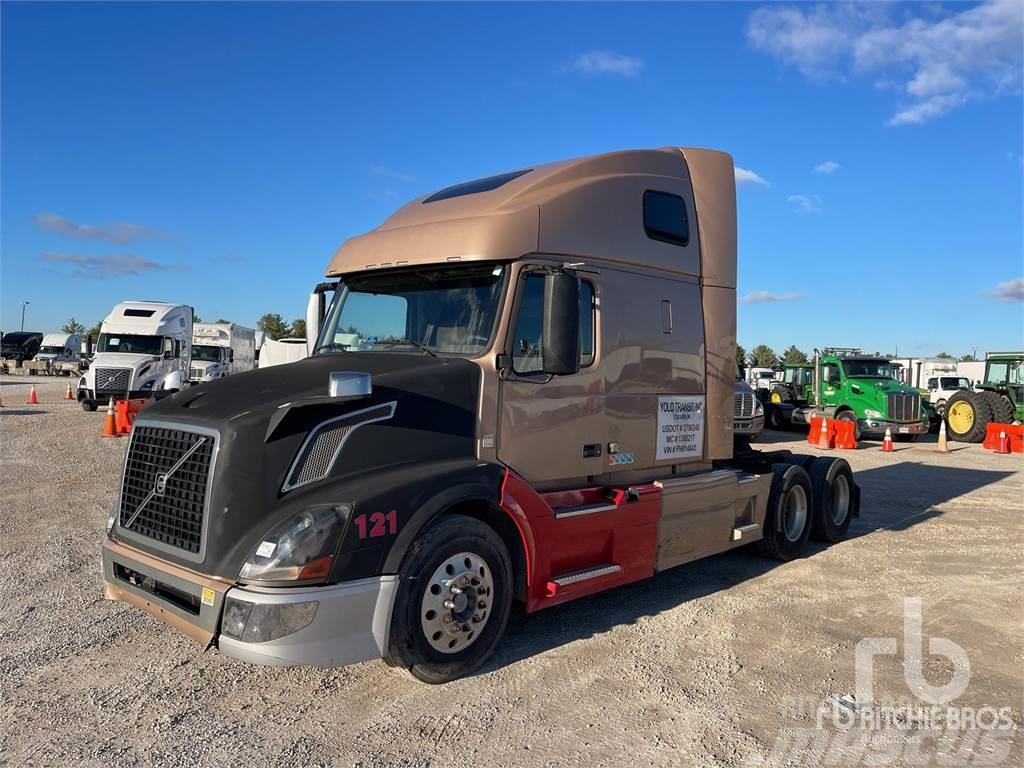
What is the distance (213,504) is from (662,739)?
260 cm

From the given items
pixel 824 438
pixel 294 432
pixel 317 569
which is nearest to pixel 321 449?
pixel 294 432

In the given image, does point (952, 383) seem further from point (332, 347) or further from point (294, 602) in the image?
point (294, 602)

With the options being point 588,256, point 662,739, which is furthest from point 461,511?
point 588,256

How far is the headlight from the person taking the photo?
3.58 meters

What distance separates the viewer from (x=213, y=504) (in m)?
3.75

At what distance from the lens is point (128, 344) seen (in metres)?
20.9

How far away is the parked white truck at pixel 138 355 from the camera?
19.9 meters

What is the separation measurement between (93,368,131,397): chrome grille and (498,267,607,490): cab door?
60.7 feet

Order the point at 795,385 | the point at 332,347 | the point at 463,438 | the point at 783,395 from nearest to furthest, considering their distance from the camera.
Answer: the point at 463,438 → the point at 332,347 → the point at 795,385 → the point at 783,395

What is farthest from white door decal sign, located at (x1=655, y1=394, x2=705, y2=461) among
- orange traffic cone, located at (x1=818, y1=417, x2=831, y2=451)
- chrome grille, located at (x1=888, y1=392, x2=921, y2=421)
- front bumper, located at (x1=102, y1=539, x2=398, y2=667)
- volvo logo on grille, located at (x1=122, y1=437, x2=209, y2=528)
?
chrome grille, located at (x1=888, y1=392, x2=921, y2=421)

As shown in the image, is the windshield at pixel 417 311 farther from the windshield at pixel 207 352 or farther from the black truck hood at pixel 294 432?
the windshield at pixel 207 352

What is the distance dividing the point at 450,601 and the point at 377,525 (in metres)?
0.71

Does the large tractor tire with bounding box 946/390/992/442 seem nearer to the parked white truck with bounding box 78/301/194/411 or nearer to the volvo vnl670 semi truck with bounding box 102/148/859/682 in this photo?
the volvo vnl670 semi truck with bounding box 102/148/859/682

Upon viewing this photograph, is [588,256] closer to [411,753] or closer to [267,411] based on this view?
[267,411]
